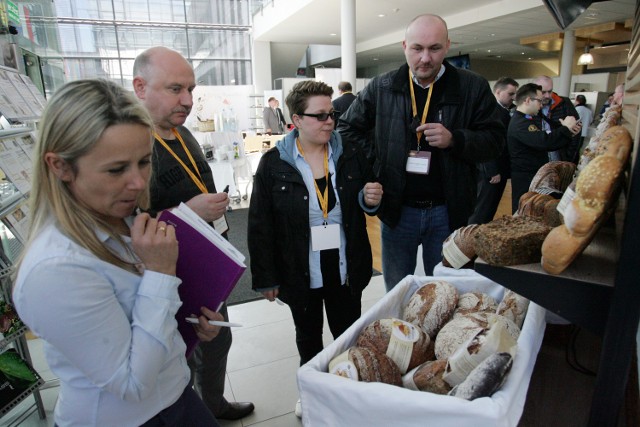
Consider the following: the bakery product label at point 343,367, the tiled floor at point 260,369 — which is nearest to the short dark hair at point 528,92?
the tiled floor at point 260,369

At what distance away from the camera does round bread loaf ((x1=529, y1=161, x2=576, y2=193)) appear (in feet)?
3.57

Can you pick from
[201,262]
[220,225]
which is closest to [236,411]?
[220,225]

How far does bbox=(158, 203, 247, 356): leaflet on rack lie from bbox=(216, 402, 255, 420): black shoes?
3.77ft

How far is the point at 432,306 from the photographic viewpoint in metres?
1.01

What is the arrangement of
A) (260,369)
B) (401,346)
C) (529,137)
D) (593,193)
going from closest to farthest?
1. (593,193)
2. (401,346)
3. (260,369)
4. (529,137)

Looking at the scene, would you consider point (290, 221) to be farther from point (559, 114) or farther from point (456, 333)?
point (559, 114)

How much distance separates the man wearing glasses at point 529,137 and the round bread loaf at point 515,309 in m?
3.19

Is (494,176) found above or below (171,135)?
below

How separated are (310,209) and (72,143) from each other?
103cm

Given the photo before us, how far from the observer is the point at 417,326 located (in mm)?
950

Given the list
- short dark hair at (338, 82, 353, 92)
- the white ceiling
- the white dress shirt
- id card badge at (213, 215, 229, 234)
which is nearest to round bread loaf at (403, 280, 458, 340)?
the white dress shirt

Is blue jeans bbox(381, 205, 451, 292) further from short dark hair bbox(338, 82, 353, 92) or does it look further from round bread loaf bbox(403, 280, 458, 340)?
short dark hair bbox(338, 82, 353, 92)

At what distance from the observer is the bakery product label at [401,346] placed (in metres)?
0.85

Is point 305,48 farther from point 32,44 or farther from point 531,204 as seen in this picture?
point 531,204
